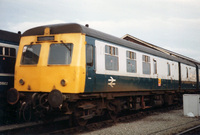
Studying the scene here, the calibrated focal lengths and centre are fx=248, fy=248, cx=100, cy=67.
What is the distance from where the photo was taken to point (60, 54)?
7934 mm

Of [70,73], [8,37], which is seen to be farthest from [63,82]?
[8,37]

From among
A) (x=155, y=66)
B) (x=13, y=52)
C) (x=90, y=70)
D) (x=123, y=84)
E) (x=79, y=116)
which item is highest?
(x=13, y=52)

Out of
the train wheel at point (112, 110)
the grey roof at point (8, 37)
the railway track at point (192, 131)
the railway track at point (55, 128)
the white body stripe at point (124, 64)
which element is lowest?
the railway track at point (192, 131)

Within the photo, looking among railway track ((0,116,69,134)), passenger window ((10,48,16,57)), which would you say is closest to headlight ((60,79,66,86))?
railway track ((0,116,69,134))

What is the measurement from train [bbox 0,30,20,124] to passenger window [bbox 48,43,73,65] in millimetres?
2470

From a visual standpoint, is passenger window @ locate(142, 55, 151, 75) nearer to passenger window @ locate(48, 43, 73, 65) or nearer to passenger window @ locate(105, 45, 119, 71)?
passenger window @ locate(105, 45, 119, 71)

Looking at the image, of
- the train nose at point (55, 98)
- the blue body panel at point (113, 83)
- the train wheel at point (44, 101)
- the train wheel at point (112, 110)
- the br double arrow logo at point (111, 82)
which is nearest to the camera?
the train nose at point (55, 98)

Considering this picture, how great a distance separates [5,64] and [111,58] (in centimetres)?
405

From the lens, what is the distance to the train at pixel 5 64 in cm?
930

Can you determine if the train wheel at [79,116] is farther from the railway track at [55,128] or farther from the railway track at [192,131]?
the railway track at [192,131]

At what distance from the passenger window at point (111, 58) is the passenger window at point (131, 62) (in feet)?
3.22

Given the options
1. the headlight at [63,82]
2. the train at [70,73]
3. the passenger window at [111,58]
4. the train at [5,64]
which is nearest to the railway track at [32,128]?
the train at [70,73]

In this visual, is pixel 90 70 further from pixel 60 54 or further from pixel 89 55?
pixel 60 54

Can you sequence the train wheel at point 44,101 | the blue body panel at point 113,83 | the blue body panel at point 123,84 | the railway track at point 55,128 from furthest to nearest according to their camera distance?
the blue body panel at point 123,84 < the blue body panel at point 113,83 < the railway track at point 55,128 < the train wheel at point 44,101
